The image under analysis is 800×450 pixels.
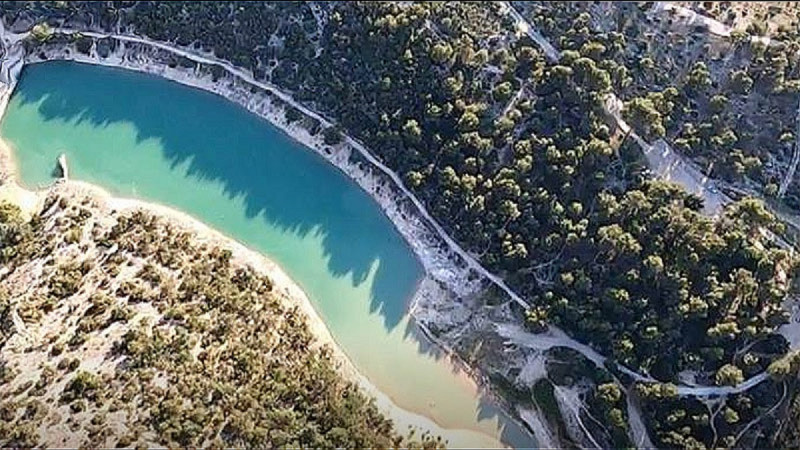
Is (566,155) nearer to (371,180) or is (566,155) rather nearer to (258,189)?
(371,180)

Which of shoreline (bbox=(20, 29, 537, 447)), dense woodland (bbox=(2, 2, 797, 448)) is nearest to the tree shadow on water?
shoreline (bbox=(20, 29, 537, 447))

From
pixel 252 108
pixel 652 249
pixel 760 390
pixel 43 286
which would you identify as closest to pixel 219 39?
pixel 252 108

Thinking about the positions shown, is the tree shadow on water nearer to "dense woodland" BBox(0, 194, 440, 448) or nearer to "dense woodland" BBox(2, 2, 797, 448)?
"dense woodland" BBox(2, 2, 797, 448)

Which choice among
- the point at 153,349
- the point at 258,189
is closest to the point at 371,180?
the point at 258,189

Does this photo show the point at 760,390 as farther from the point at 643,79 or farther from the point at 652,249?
the point at 643,79

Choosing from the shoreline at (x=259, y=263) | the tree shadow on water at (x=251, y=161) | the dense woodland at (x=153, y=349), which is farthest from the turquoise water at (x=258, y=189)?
the dense woodland at (x=153, y=349)

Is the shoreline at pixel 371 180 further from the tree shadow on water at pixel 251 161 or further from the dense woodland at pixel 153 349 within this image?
the dense woodland at pixel 153 349
